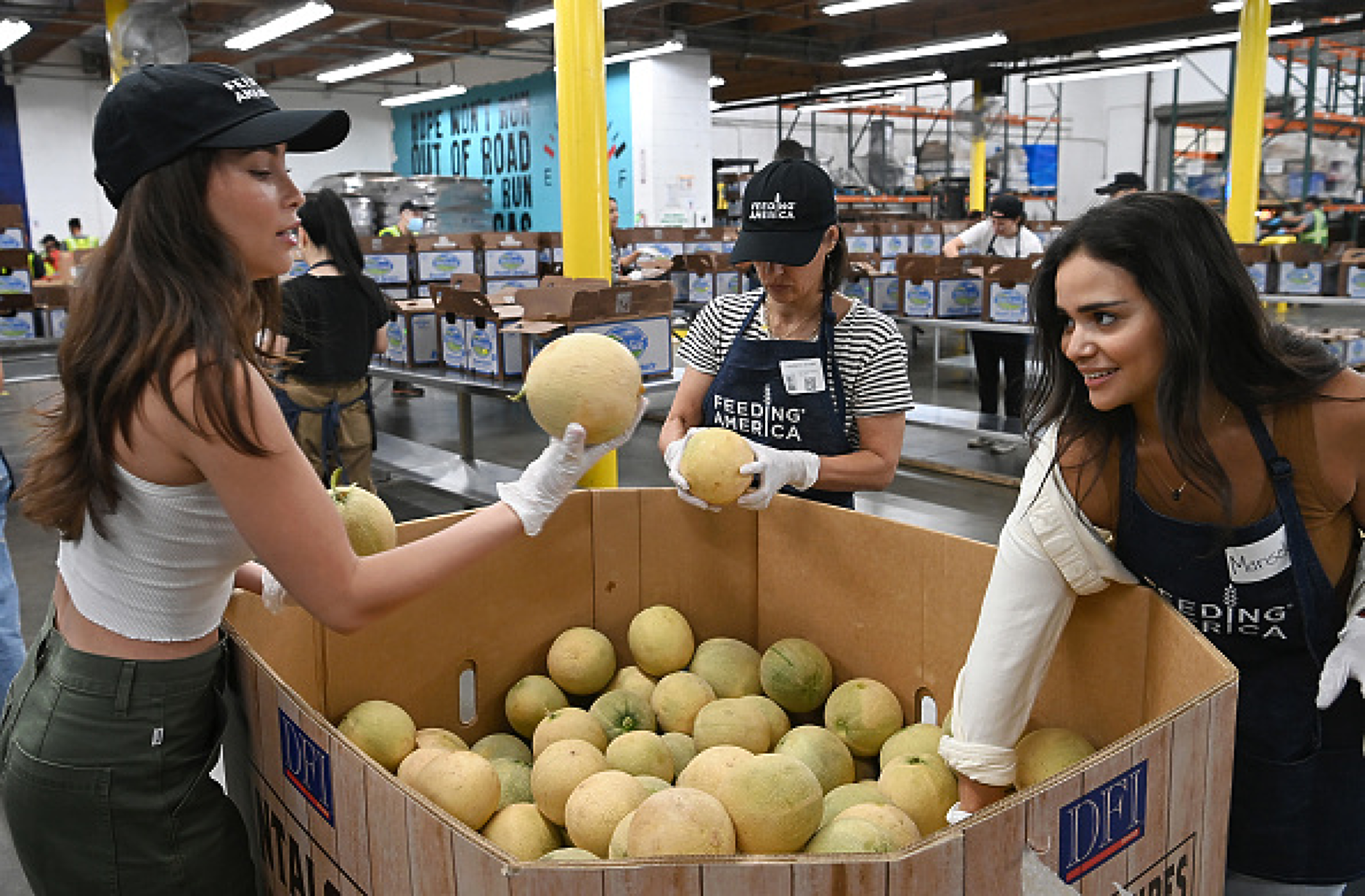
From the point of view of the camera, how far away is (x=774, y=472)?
6.36ft

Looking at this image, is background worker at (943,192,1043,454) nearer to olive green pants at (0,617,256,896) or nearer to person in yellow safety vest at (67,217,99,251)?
olive green pants at (0,617,256,896)

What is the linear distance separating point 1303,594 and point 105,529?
1361mm

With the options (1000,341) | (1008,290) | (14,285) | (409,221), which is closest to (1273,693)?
(1008,290)

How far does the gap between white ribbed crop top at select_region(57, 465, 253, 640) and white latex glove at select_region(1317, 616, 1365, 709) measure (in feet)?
4.09

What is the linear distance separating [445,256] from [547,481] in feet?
23.1

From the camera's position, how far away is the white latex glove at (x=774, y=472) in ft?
6.27

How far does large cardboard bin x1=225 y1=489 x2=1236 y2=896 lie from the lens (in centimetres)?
90

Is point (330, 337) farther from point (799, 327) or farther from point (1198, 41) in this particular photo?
point (1198, 41)

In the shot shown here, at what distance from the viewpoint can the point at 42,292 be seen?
6184 millimetres

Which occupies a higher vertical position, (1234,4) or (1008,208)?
(1234,4)

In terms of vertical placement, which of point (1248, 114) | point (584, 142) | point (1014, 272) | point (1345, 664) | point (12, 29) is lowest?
point (1345, 664)

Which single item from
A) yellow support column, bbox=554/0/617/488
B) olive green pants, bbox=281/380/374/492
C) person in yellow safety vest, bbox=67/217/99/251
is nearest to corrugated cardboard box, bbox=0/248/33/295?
olive green pants, bbox=281/380/374/492

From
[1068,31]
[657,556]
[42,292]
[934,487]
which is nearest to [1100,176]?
[1068,31]

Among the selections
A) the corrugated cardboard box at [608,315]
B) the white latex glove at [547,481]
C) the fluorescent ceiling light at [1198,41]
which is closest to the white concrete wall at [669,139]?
the fluorescent ceiling light at [1198,41]
